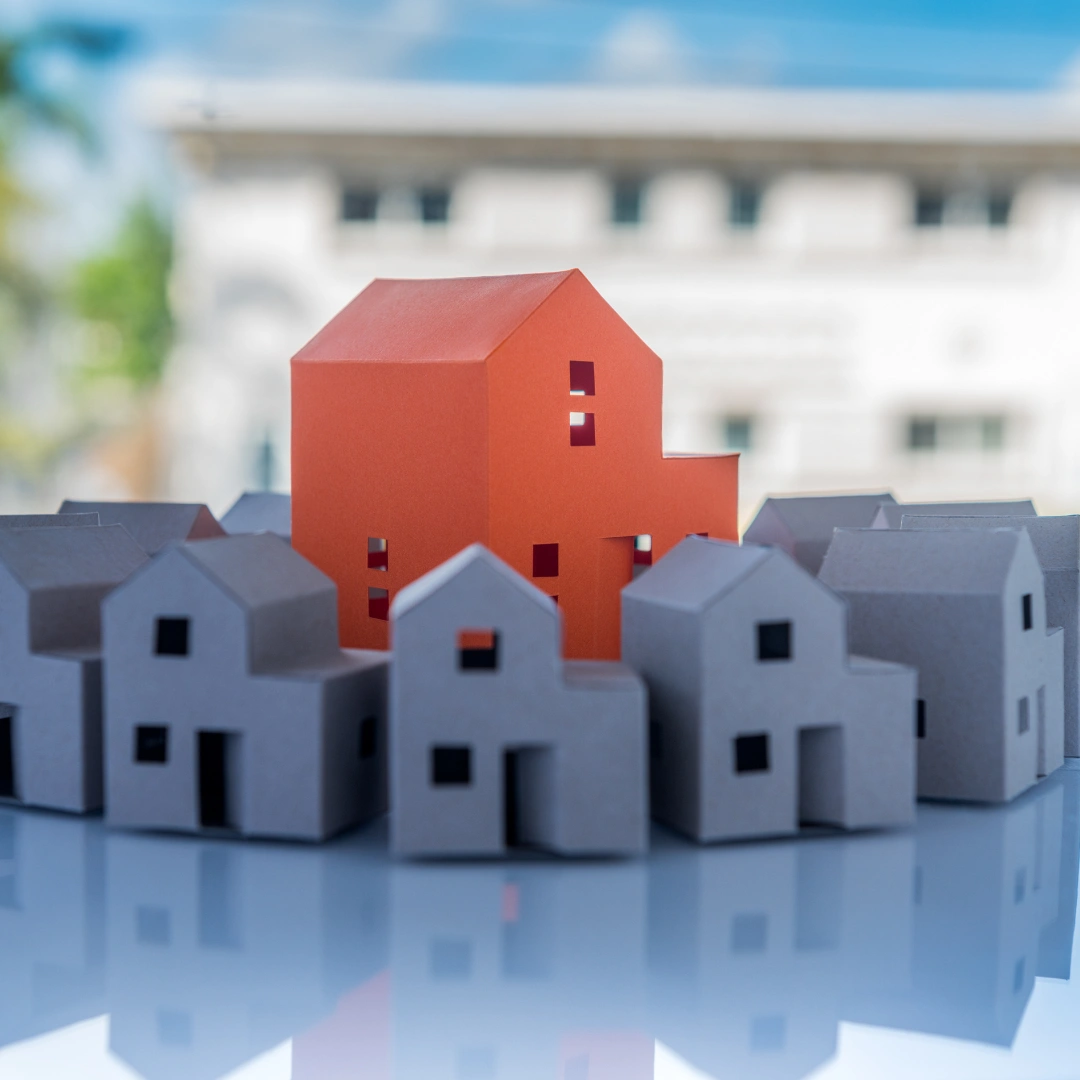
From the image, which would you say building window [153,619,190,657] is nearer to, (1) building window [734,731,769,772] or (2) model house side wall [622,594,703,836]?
(2) model house side wall [622,594,703,836]

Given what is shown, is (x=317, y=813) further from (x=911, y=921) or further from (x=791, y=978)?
(x=911, y=921)

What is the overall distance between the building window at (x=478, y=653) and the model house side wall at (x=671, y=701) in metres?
0.68

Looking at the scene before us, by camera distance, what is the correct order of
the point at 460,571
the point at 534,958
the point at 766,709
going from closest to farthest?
the point at 534,958
the point at 460,571
the point at 766,709

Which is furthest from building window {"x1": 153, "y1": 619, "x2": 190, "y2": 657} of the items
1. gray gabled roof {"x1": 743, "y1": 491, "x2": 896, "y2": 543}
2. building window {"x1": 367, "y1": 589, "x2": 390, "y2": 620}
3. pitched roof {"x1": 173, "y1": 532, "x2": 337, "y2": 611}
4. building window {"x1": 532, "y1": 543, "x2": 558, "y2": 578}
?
gray gabled roof {"x1": 743, "y1": 491, "x2": 896, "y2": 543}

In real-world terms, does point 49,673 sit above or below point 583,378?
below

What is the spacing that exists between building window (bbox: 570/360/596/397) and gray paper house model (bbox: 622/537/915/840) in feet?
5.77

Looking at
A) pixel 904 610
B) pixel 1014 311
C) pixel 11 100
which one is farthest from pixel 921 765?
pixel 11 100

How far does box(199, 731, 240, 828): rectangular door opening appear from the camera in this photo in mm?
5953

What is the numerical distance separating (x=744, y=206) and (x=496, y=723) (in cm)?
1415

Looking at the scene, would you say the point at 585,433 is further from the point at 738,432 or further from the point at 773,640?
the point at 738,432

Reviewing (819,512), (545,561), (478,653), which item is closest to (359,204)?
(819,512)

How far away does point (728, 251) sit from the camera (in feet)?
59.2

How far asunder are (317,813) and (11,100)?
19.1 meters

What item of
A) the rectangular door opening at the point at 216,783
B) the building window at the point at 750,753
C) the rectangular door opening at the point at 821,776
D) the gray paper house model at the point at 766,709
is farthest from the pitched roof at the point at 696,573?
the rectangular door opening at the point at 216,783
